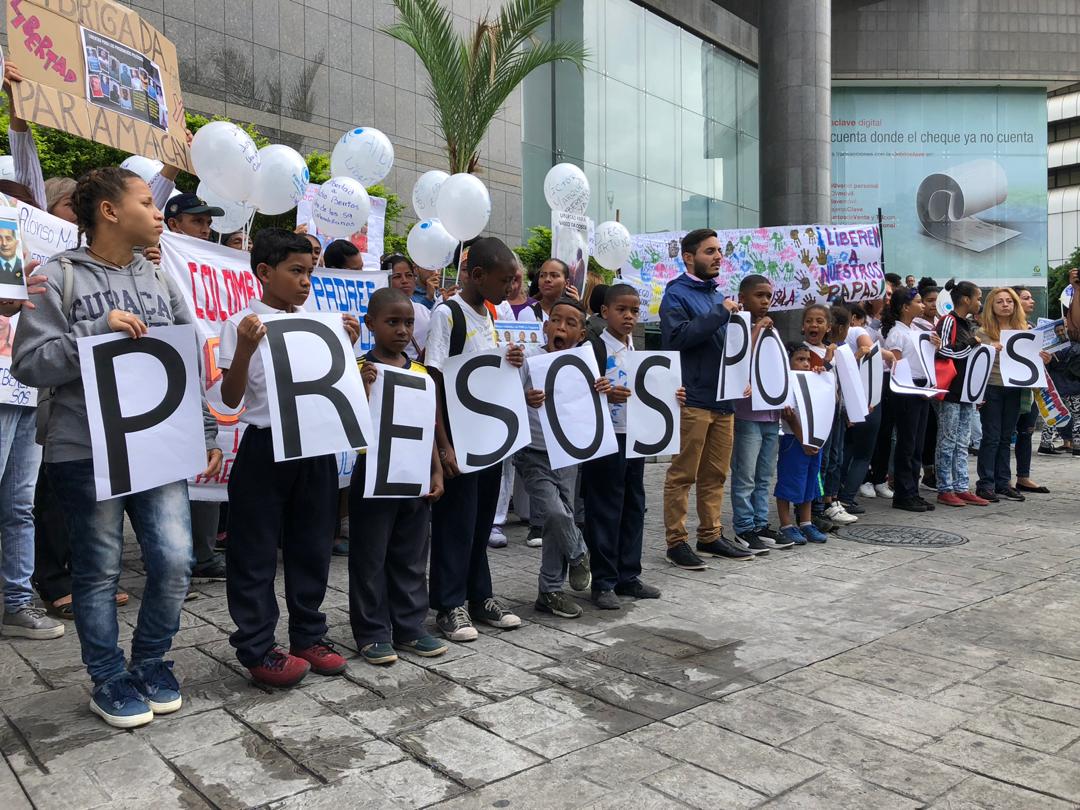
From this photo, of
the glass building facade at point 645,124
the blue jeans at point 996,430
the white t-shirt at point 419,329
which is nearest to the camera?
the white t-shirt at point 419,329

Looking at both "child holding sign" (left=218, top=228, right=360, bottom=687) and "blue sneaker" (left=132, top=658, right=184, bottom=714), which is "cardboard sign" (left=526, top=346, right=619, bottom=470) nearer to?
"child holding sign" (left=218, top=228, right=360, bottom=687)

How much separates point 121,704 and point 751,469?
438cm

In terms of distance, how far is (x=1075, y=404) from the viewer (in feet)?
31.6

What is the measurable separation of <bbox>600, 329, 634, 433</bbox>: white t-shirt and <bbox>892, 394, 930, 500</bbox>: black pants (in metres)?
4.10

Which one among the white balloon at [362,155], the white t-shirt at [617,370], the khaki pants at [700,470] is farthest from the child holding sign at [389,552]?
the white balloon at [362,155]

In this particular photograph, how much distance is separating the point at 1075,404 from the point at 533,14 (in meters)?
7.93

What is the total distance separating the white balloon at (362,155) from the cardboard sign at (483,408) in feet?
12.3

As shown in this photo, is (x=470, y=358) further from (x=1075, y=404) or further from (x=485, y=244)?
(x=1075, y=404)

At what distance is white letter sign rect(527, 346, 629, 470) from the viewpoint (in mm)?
4680

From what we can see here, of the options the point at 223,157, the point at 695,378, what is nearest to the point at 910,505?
the point at 695,378

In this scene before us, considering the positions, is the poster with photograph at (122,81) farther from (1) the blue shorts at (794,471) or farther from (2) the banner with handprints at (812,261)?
(2) the banner with handprints at (812,261)

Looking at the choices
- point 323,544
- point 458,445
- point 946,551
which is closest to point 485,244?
point 458,445

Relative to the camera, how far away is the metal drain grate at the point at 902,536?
22.3ft

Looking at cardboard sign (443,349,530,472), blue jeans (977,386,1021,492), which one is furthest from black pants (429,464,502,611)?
blue jeans (977,386,1021,492)
